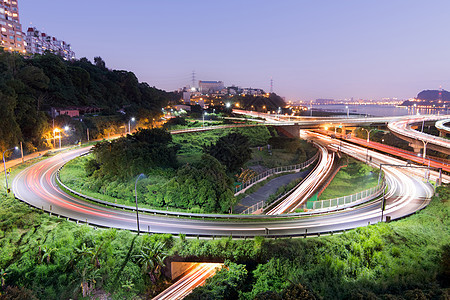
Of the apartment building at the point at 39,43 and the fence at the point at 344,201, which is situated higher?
the apartment building at the point at 39,43

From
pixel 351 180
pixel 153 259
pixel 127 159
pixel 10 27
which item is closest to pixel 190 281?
pixel 153 259

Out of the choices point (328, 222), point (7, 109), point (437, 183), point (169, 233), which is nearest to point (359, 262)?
point (328, 222)

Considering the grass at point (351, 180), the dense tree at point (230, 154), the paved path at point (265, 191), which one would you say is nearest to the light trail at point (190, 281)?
the paved path at point (265, 191)

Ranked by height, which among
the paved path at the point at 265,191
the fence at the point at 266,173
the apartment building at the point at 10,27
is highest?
the apartment building at the point at 10,27

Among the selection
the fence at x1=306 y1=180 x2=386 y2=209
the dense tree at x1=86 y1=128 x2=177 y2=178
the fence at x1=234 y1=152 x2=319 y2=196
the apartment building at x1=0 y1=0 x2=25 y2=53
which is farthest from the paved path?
the apartment building at x1=0 y1=0 x2=25 y2=53

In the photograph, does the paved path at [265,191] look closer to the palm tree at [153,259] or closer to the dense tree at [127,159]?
the dense tree at [127,159]

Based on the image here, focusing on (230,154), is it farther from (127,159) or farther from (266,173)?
(127,159)
